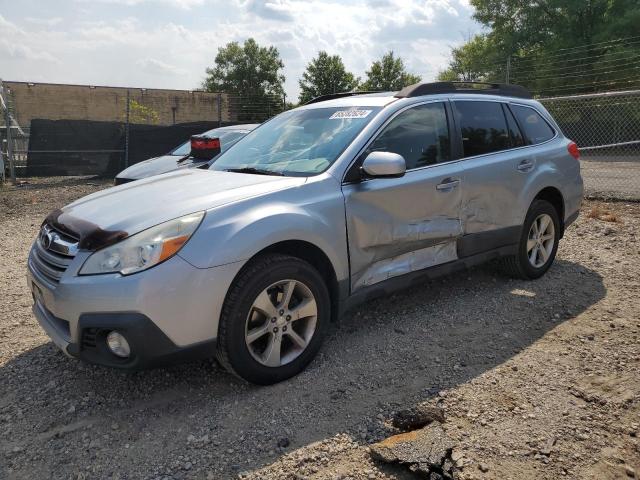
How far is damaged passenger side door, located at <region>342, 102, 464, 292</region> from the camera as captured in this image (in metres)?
3.48

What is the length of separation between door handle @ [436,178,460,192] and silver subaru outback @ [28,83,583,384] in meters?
0.01

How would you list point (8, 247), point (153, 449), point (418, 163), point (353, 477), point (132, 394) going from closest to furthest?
point (353, 477)
point (153, 449)
point (132, 394)
point (418, 163)
point (8, 247)

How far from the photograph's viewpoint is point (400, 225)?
12.1 ft

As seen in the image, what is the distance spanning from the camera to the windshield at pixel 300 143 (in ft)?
11.8

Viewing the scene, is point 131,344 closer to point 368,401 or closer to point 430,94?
point 368,401

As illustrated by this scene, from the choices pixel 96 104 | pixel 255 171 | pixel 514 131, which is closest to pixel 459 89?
pixel 514 131

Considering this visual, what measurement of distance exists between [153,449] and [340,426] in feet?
3.08

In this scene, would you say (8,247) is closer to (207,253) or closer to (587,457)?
(207,253)

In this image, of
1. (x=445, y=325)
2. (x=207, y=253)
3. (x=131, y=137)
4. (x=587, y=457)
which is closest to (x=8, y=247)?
(x=207, y=253)

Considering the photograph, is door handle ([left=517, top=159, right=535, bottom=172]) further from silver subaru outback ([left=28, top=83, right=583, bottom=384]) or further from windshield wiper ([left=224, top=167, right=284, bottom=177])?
windshield wiper ([left=224, top=167, right=284, bottom=177])

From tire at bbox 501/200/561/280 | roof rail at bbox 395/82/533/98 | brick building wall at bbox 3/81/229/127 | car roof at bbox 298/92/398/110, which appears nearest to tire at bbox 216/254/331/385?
car roof at bbox 298/92/398/110

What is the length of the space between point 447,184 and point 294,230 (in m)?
1.45

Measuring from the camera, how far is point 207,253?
9.10ft

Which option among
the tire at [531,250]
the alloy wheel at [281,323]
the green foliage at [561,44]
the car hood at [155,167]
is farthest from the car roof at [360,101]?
the green foliage at [561,44]
